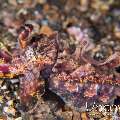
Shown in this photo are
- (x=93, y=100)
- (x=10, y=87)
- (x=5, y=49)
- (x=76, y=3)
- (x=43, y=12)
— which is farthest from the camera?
(x=76, y=3)

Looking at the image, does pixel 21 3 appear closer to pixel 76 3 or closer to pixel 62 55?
pixel 76 3

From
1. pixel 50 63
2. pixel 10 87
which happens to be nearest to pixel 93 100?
pixel 50 63

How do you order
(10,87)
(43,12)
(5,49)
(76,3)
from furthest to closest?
(76,3) < (43,12) < (5,49) < (10,87)

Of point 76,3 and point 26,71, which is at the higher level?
Answer: point 76,3

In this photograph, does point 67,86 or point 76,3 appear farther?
point 76,3

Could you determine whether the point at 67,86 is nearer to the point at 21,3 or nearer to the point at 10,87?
the point at 10,87

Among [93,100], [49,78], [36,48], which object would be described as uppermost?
[36,48]

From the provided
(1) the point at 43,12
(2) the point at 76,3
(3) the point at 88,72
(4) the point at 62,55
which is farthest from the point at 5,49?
(2) the point at 76,3
